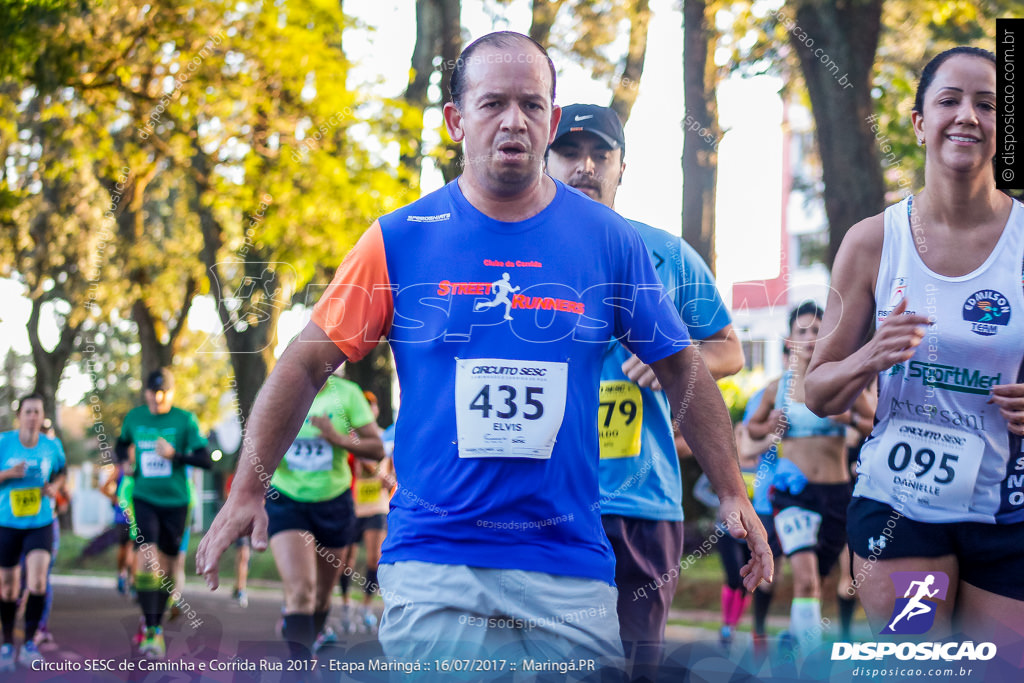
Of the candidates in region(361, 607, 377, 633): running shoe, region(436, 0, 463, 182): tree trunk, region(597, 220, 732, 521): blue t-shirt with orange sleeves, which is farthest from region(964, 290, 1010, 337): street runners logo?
region(361, 607, 377, 633): running shoe

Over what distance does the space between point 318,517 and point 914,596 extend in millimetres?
5047

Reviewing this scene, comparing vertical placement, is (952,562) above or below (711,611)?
above

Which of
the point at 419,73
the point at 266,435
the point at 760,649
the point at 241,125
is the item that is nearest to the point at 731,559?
the point at 419,73

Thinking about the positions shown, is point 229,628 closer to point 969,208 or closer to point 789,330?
point 789,330

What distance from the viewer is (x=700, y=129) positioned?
12.3 metres

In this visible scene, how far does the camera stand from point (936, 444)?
124 inches

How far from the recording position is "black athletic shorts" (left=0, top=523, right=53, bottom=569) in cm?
903

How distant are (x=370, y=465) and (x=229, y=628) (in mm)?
2339

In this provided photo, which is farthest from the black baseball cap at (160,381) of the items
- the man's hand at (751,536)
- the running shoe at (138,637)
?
the man's hand at (751,536)

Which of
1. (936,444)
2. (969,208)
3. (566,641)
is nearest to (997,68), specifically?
(969,208)

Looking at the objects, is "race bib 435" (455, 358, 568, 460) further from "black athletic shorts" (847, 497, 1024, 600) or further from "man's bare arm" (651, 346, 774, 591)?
"black athletic shorts" (847, 497, 1024, 600)

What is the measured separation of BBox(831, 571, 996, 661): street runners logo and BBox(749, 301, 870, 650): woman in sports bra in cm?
443

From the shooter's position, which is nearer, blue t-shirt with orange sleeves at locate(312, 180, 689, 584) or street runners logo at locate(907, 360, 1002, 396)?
blue t-shirt with orange sleeves at locate(312, 180, 689, 584)

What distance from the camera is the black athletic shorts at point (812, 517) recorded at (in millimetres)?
7770
